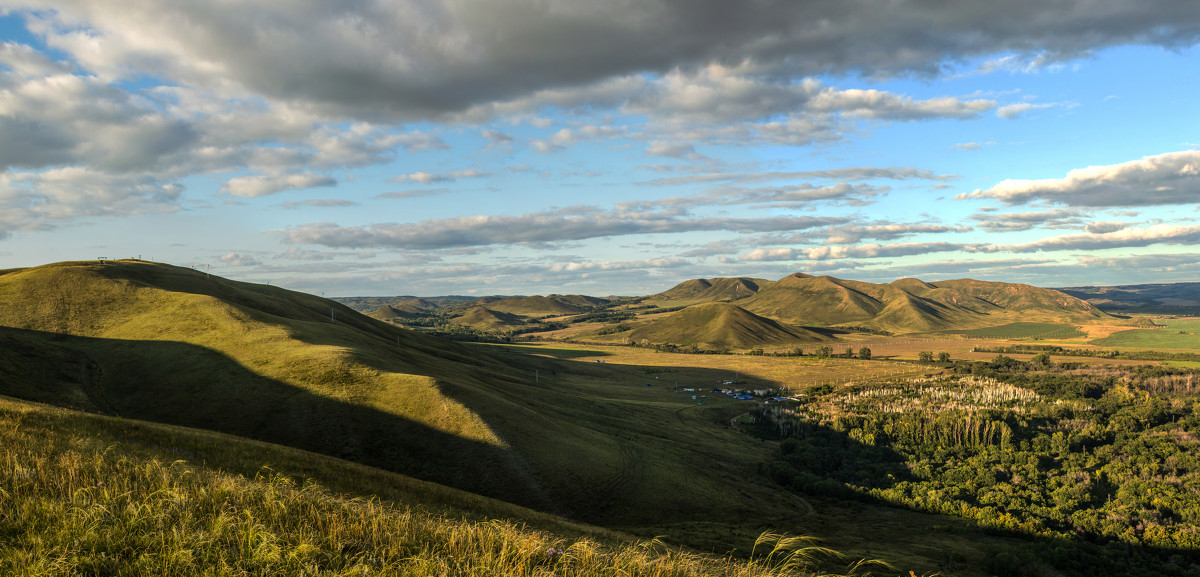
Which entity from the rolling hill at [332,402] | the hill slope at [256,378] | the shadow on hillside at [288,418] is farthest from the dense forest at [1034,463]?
the hill slope at [256,378]

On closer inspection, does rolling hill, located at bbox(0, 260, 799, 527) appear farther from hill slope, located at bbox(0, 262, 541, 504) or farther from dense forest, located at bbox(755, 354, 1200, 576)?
dense forest, located at bbox(755, 354, 1200, 576)

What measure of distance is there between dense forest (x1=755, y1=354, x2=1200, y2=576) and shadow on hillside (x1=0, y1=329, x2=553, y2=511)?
70.3m

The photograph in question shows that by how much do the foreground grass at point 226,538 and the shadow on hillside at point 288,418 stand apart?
47.6 metres

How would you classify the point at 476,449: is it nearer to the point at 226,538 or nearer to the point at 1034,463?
the point at 226,538

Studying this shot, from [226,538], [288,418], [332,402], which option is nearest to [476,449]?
[332,402]

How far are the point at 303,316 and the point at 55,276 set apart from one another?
153 feet

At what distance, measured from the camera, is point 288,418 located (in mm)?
66250

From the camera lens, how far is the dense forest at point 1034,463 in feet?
278

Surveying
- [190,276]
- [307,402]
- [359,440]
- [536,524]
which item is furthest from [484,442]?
[190,276]

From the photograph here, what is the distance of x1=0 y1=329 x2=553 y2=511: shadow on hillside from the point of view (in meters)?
61.3

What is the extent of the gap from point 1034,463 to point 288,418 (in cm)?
15810

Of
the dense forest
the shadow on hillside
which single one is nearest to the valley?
the shadow on hillside

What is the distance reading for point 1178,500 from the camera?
101312 millimetres

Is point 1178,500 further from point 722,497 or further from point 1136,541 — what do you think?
point 722,497
